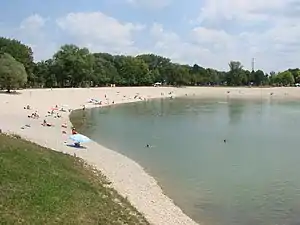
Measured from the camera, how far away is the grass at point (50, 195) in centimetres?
1380

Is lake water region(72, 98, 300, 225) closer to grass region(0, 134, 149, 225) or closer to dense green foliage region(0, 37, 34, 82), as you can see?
grass region(0, 134, 149, 225)

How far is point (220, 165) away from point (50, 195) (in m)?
18.9

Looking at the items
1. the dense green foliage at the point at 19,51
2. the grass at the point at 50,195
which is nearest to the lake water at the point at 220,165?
the grass at the point at 50,195

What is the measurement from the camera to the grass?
1380 cm

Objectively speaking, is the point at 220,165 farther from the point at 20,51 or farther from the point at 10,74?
the point at 20,51

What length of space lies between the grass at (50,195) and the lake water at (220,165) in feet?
15.6

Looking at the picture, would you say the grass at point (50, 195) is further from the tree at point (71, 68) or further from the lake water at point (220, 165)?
the tree at point (71, 68)

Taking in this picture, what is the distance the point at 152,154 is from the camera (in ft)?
119

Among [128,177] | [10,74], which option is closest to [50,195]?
[128,177]

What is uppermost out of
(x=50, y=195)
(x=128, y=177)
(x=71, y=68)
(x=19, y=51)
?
(x=19, y=51)

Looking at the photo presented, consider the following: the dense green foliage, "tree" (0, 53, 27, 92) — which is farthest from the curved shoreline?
the dense green foliage

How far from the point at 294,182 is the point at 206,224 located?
10171mm

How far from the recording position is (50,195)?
1582 centimetres

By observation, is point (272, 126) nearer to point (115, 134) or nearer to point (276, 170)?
point (115, 134)
